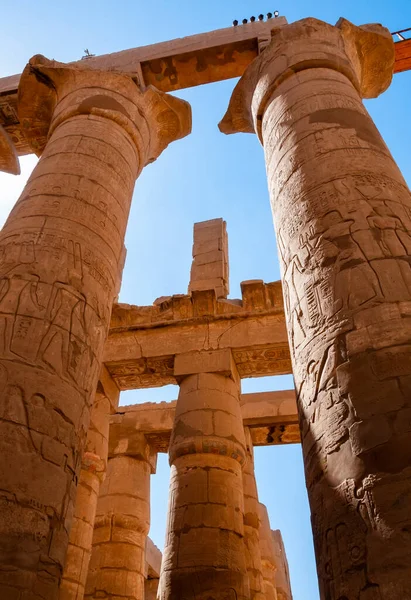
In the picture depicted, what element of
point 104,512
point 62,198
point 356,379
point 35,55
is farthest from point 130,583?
point 35,55

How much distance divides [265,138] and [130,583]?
6.48 metres

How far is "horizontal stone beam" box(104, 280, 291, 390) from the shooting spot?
7.93 m

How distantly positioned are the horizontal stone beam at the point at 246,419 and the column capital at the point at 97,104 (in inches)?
186

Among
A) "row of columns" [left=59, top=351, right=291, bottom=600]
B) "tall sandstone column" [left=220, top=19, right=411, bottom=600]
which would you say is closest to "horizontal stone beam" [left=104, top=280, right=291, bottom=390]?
"row of columns" [left=59, top=351, right=291, bottom=600]

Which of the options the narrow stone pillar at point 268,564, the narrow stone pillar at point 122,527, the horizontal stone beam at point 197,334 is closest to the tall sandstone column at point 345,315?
the horizontal stone beam at point 197,334

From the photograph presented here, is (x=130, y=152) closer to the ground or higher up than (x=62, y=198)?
higher up

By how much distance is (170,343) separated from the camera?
321 inches

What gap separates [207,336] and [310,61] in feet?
13.6

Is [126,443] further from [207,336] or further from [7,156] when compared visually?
[7,156]

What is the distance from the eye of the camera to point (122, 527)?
8.01m

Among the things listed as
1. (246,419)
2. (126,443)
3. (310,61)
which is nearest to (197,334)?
(246,419)

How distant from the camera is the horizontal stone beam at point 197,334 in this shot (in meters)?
7.93

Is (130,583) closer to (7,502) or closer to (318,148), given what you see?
(7,502)

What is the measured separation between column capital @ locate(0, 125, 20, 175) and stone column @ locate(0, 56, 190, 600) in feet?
7.57
